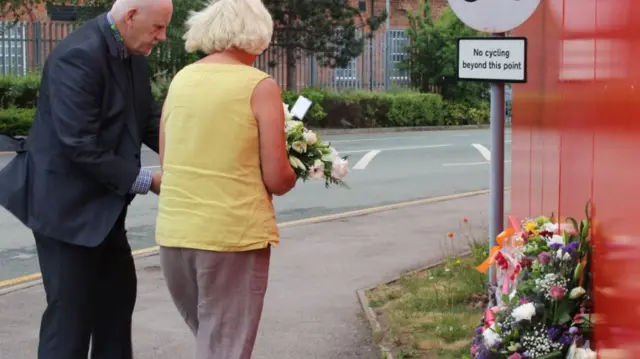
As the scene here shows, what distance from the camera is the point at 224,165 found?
3.77 meters

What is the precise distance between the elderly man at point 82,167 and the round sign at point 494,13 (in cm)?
186

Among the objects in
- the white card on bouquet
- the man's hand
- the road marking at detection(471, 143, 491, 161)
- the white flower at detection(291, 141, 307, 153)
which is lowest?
the road marking at detection(471, 143, 491, 161)

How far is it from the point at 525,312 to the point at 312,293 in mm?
3590

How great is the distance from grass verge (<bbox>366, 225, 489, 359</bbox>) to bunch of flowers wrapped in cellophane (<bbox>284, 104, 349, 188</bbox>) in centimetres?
170

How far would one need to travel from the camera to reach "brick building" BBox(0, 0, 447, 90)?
1103 inches

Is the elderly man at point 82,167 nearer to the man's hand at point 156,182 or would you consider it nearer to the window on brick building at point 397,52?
the man's hand at point 156,182

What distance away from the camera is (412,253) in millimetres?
9188

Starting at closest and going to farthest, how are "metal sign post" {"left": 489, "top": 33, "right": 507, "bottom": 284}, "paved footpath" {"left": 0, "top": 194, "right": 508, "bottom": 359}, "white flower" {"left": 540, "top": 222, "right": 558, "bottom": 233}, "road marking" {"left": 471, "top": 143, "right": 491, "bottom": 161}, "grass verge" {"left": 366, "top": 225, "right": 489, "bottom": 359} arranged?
"white flower" {"left": 540, "top": 222, "right": 558, "bottom": 233} < "metal sign post" {"left": 489, "top": 33, "right": 507, "bottom": 284} < "grass verge" {"left": 366, "top": 225, "right": 489, "bottom": 359} < "paved footpath" {"left": 0, "top": 194, "right": 508, "bottom": 359} < "road marking" {"left": 471, "top": 143, "right": 491, "bottom": 161}

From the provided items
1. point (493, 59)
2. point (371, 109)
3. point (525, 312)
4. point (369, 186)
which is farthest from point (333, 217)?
point (371, 109)

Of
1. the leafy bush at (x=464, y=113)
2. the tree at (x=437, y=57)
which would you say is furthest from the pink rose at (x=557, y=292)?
the tree at (x=437, y=57)

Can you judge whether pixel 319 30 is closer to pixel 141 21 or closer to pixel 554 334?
pixel 141 21

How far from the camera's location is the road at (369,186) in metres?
9.77

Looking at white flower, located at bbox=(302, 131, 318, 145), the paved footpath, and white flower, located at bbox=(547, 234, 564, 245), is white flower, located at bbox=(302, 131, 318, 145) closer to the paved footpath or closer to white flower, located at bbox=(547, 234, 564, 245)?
white flower, located at bbox=(547, 234, 564, 245)

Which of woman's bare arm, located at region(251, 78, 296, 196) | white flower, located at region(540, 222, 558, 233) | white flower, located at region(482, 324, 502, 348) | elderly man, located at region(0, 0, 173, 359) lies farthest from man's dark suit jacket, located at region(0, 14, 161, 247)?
white flower, located at region(540, 222, 558, 233)
